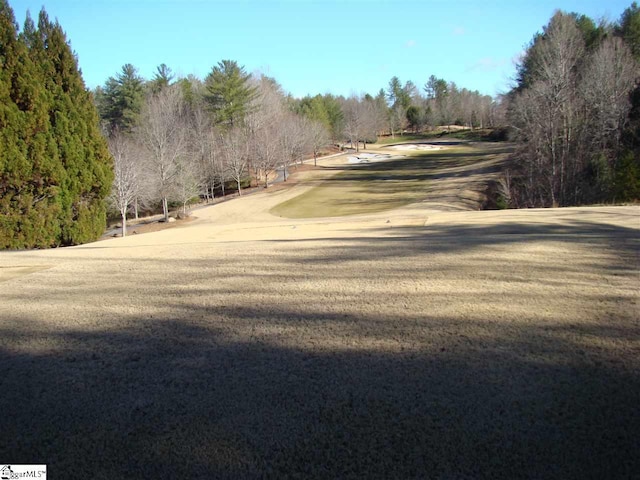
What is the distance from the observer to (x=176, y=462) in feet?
8.87

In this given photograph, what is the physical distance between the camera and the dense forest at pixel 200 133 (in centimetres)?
1845

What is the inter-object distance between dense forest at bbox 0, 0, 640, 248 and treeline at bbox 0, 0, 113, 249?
0.05 metres

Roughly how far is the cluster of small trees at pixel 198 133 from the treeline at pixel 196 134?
3.0 inches

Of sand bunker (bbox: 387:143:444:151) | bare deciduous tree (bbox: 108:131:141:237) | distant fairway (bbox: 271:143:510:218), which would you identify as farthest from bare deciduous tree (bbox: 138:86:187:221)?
sand bunker (bbox: 387:143:444:151)

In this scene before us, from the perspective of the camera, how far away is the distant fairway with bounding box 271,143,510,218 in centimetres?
3859

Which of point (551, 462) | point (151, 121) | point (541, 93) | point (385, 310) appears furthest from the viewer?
point (151, 121)

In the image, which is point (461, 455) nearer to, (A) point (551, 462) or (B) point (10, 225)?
(A) point (551, 462)

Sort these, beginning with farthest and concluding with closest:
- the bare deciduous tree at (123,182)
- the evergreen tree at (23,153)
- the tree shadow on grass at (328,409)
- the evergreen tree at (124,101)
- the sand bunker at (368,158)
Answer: the sand bunker at (368,158), the evergreen tree at (124,101), the bare deciduous tree at (123,182), the evergreen tree at (23,153), the tree shadow on grass at (328,409)

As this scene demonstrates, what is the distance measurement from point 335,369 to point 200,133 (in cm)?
4908

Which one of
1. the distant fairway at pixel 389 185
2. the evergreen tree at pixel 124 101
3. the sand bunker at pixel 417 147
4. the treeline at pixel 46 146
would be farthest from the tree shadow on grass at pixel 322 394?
the sand bunker at pixel 417 147

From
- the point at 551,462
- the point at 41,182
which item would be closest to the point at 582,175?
the point at 41,182

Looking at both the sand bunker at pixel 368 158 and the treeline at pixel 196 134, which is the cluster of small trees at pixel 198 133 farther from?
the sand bunker at pixel 368 158

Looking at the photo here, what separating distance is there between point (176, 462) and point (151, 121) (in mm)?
42351
